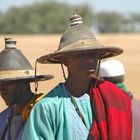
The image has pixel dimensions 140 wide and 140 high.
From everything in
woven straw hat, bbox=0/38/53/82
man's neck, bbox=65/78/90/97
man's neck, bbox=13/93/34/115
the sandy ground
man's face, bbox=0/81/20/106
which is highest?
man's neck, bbox=65/78/90/97

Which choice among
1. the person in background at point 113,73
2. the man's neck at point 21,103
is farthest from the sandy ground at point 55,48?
the man's neck at point 21,103

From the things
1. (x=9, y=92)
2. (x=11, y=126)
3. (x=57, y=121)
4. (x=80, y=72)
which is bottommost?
(x=11, y=126)

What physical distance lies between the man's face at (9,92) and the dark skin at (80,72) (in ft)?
3.16

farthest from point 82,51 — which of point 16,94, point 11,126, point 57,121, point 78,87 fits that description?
point 11,126

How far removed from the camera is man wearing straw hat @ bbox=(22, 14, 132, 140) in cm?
477

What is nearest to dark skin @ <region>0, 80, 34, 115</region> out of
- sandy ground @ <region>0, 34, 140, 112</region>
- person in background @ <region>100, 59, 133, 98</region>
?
person in background @ <region>100, 59, 133, 98</region>

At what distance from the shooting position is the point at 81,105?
4.86 meters

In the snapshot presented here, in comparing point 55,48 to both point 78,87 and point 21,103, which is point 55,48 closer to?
point 21,103

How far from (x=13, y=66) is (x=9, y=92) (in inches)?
11.0

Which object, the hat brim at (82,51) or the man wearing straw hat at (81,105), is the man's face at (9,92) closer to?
the hat brim at (82,51)

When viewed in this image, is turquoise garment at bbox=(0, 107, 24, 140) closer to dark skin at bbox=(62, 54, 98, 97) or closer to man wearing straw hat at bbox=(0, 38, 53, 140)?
man wearing straw hat at bbox=(0, 38, 53, 140)

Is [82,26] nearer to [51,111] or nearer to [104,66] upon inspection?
[51,111]

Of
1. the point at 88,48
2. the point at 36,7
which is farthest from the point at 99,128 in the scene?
the point at 36,7

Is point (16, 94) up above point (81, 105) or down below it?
below
